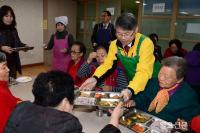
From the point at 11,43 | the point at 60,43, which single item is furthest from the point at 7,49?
the point at 60,43

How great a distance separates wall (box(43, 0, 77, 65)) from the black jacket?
5959 mm

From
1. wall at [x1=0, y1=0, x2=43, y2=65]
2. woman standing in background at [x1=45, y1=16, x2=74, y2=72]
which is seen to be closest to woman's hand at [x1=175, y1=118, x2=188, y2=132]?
woman standing in background at [x1=45, y1=16, x2=74, y2=72]

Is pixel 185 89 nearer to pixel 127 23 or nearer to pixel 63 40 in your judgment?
pixel 127 23

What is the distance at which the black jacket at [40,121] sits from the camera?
3.00ft

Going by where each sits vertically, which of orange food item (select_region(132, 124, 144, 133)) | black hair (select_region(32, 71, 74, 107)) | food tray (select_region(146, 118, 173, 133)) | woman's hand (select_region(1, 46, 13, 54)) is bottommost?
orange food item (select_region(132, 124, 144, 133))

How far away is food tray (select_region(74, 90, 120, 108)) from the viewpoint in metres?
1.69

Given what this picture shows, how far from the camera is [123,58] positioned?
1.94 metres

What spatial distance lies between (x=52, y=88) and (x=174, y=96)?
102 cm

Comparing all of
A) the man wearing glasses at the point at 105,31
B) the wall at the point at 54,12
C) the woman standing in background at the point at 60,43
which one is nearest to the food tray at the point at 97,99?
the woman standing in background at the point at 60,43

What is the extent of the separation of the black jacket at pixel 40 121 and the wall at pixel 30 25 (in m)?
5.53

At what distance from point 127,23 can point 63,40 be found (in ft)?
7.62

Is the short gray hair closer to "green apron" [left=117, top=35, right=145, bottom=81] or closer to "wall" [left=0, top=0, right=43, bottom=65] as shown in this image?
"green apron" [left=117, top=35, right=145, bottom=81]

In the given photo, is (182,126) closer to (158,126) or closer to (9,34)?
(158,126)

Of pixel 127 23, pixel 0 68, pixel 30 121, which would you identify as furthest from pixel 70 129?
pixel 0 68
